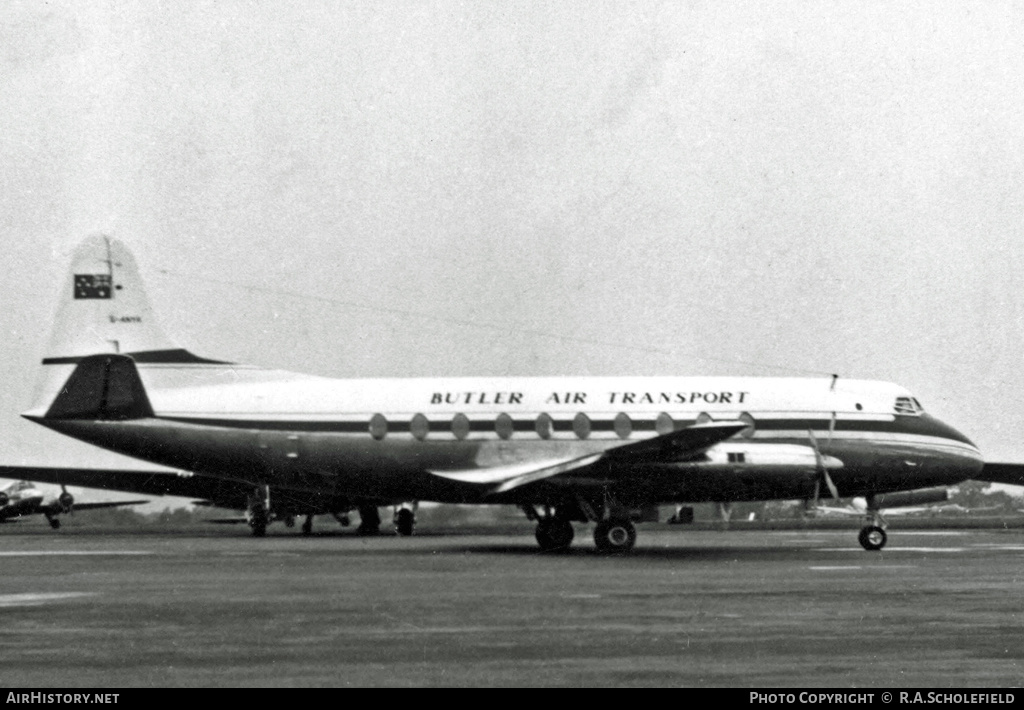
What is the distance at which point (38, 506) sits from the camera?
57656 mm

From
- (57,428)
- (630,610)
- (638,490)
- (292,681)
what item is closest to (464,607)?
(630,610)

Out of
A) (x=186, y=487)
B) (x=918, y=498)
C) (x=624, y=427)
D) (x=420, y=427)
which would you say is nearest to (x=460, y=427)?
(x=420, y=427)

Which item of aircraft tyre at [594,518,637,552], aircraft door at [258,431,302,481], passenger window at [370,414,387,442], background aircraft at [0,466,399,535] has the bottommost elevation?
aircraft tyre at [594,518,637,552]

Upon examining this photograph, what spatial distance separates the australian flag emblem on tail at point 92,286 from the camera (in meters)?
34.8

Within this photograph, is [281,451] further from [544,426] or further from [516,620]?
[516,620]

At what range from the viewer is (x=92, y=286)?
34.9 m

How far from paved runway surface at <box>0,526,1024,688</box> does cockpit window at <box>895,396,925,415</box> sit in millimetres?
4529

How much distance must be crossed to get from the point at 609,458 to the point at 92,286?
1427 centimetres

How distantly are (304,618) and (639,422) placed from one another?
16.8 metres

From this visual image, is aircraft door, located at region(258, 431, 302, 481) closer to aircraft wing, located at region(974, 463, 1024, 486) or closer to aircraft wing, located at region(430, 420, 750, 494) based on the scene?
aircraft wing, located at region(430, 420, 750, 494)

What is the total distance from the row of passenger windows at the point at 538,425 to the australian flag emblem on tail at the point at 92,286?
7.99m

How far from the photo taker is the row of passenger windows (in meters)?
32.2

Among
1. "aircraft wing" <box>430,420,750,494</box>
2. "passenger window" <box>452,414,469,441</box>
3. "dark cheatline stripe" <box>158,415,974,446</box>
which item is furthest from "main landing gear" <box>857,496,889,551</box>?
"passenger window" <box>452,414,469,441</box>

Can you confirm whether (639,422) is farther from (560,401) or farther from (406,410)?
(406,410)
